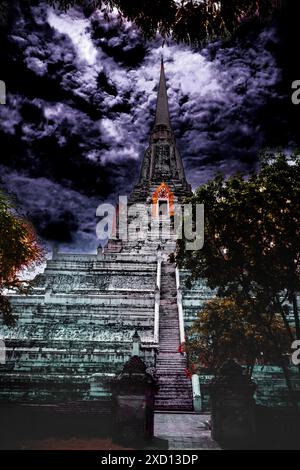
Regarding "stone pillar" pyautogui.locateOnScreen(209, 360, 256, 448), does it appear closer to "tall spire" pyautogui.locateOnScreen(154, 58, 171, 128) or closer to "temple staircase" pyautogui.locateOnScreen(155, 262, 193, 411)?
"temple staircase" pyautogui.locateOnScreen(155, 262, 193, 411)

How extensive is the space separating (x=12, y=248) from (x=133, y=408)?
6474 mm

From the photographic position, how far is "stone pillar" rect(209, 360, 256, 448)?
9812 millimetres

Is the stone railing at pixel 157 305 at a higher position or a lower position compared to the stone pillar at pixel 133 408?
higher

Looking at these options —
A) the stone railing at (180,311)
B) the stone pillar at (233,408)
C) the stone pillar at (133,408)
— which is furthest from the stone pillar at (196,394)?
the stone pillar at (133,408)

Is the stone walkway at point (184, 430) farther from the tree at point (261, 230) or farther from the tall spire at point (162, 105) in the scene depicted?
the tall spire at point (162, 105)

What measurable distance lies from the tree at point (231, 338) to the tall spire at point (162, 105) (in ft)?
197

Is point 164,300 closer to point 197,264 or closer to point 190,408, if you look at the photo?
point 190,408

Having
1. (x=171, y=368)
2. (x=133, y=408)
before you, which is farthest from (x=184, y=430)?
(x=171, y=368)

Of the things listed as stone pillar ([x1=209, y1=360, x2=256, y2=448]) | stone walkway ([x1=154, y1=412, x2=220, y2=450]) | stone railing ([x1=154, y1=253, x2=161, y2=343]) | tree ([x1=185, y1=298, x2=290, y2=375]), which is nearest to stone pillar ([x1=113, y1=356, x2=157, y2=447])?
stone walkway ([x1=154, y1=412, x2=220, y2=450])

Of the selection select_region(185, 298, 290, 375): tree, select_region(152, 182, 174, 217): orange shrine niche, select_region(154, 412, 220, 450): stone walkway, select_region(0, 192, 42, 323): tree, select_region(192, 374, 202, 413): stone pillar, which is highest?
select_region(152, 182, 174, 217): orange shrine niche

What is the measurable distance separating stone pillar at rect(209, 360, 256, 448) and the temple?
183 inches

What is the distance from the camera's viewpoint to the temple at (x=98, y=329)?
629 inches

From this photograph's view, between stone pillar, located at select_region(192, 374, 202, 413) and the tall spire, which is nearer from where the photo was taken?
stone pillar, located at select_region(192, 374, 202, 413)

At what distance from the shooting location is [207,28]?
5.14m
